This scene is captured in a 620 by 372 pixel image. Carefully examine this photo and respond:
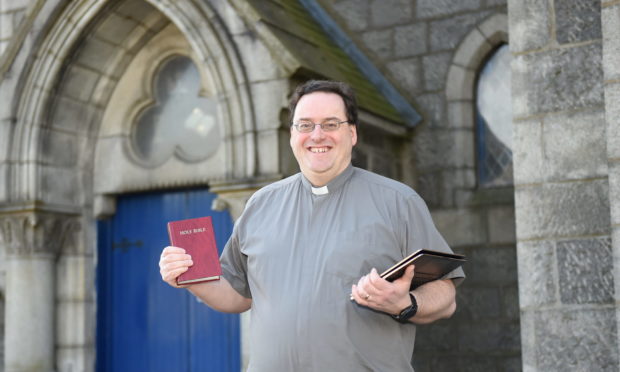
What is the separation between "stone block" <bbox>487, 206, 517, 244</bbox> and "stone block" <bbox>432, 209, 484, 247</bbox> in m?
0.07

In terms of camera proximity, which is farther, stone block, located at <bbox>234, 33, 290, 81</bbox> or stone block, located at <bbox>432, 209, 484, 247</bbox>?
stone block, located at <bbox>432, 209, 484, 247</bbox>

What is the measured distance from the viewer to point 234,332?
6840 mm

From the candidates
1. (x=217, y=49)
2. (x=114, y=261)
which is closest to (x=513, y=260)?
(x=217, y=49)

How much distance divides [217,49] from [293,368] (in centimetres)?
374

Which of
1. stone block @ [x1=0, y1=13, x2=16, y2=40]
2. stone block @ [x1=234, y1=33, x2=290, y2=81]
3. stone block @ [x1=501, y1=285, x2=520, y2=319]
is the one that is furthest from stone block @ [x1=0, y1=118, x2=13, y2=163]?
stone block @ [x1=501, y1=285, x2=520, y2=319]

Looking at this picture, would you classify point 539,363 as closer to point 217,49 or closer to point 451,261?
point 451,261

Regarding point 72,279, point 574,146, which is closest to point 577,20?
point 574,146

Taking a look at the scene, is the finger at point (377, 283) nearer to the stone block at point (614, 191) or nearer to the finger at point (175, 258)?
the finger at point (175, 258)

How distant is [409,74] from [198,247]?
15.0ft

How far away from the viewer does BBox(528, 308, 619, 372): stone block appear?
431 cm

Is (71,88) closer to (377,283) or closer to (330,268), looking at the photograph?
(330,268)

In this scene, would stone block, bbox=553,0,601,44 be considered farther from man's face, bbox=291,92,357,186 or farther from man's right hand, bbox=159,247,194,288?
man's right hand, bbox=159,247,194,288

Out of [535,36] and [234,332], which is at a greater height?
[535,36]

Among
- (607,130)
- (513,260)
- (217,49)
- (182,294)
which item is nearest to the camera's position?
(607,130)
